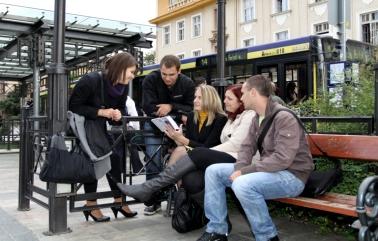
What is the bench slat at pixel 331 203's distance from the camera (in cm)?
357

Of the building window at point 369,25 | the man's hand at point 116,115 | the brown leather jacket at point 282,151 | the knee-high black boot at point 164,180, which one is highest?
the building window at point 369,25

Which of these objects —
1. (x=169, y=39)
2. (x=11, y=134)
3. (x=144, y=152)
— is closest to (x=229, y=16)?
(x=169, y=39)

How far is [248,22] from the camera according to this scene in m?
34.2

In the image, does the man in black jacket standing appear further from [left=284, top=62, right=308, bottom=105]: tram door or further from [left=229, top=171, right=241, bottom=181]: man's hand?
[left=284, top=62, right=308, bottom=105]: tram door

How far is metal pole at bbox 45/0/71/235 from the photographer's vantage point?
15.7 feet

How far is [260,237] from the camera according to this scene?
3805 millimetres

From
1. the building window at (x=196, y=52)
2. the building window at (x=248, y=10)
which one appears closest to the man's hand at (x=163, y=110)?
the building window at (x=248, y=10)

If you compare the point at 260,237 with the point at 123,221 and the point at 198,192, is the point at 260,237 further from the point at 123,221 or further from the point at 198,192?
the point at 123,221

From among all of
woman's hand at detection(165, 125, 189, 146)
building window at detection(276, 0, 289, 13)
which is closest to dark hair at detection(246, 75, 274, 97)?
woman's hand at detection(165, 125, 189, 146)

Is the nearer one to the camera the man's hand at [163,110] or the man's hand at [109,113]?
the man's hand at [109,113]

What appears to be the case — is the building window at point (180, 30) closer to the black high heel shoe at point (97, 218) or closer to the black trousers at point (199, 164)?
the black high heel shoe at point (97, 218)

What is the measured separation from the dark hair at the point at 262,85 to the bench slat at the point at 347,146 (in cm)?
65

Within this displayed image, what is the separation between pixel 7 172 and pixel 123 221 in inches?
233

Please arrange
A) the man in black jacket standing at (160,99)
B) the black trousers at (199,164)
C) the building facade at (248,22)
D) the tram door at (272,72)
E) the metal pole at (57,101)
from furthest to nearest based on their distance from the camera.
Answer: the building facade at (248,22), the tram door at (272,72), the man in black jacket standing at (160,99), the metal pole at (57,101), the black trousers at (199,164)
